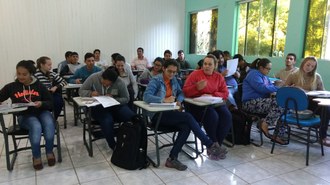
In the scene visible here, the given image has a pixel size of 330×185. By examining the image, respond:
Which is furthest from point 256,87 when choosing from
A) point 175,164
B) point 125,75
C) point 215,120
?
point 125,75

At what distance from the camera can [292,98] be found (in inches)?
109

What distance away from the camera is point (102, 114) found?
2820 millimetres

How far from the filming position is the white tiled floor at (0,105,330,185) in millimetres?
2363

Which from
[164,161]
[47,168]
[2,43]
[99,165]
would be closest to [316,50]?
[164,161]

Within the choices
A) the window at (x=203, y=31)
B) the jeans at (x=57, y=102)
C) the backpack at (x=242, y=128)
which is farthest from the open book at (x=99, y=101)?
the window at (x=203, y=31)

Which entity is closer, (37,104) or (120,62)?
(37,104)

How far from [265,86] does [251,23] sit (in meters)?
2.84

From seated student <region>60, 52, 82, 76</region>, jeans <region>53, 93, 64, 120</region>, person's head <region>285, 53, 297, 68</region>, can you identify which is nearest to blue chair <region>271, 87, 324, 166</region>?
person's head <region>285, 53, 297, 68</region>

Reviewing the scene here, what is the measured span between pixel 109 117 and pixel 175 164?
0.88m

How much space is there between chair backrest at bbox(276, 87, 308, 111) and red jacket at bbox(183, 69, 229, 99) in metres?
0.62

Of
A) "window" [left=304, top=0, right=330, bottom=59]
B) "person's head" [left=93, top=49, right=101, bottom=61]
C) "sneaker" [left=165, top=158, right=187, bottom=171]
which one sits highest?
"window" [left=304, top=0, right=330, bottom=59]

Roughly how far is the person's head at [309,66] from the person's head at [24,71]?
3.30 meters

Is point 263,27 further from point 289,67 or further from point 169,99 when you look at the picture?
point 169,99

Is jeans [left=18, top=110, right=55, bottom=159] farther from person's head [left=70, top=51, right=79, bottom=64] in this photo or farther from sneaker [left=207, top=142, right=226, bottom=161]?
person's head [left=70, top=51, right=79, bottom=64]
